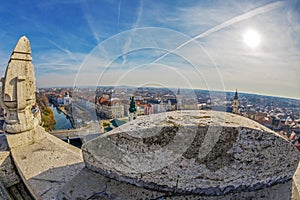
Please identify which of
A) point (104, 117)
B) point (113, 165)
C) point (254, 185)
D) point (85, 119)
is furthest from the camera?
point (85, 119)

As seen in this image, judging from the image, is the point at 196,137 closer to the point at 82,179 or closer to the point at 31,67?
the point at 82,179

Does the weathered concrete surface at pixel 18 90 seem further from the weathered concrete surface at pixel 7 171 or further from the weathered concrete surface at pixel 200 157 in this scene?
the weathered concrete surface at pixel 200 157

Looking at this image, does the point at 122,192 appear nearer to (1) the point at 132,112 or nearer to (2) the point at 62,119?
(1) the point at 132,112

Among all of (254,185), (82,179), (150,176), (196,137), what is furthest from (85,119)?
(254,185)

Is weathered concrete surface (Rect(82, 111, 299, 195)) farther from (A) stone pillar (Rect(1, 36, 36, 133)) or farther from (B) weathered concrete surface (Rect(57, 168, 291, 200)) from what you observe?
(A) stone pillar (Rect(1, 36, 36, 133))

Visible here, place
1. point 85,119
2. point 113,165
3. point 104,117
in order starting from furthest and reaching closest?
point 85,119, point 104,117, point 113,165

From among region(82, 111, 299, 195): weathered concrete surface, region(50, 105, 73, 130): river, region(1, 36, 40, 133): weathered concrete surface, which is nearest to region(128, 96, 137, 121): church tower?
region(82, 111, 299, 195): weathered concrete surface
